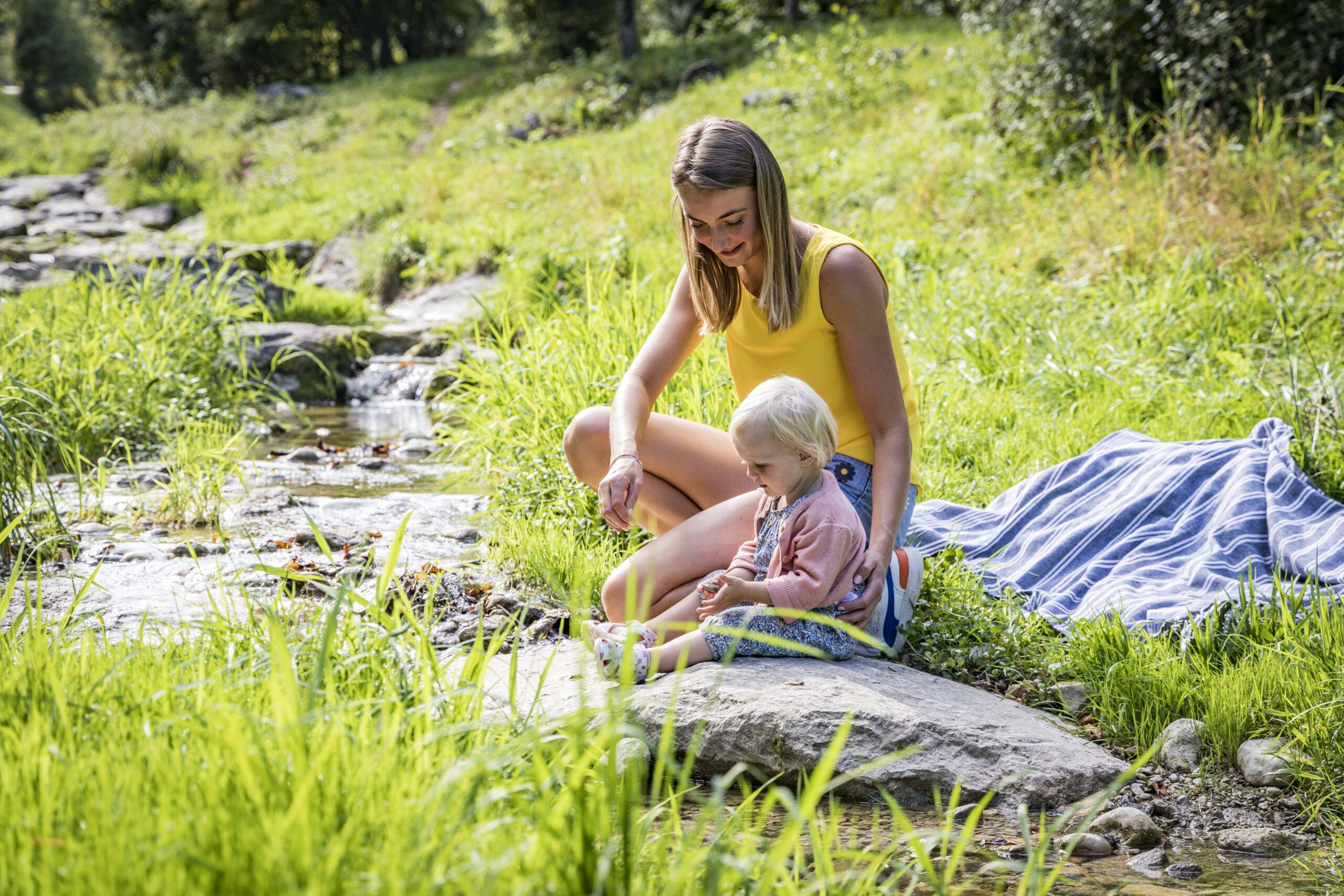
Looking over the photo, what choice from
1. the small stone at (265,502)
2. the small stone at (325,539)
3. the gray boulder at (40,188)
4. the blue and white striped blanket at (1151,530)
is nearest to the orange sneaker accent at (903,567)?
the blue and white striped blanket at (1151,530)

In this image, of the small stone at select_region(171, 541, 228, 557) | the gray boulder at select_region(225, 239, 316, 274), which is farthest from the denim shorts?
the gray boulder at select_region(225, 239, 316, 274)

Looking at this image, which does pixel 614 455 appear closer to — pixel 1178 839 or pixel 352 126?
pixel 1178 839

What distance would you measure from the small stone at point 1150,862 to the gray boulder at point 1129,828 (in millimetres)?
35

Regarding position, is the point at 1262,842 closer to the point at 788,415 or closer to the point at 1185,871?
the point at 1185,871

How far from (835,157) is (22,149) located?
15821 mm

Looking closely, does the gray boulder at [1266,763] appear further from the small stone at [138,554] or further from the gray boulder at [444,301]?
the gray boulder at [444,301]

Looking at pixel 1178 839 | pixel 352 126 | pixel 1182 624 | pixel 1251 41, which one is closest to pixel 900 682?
pixel 1178 839

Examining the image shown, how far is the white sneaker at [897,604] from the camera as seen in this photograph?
2.81 m

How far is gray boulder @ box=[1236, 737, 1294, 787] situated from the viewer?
2.31 metres

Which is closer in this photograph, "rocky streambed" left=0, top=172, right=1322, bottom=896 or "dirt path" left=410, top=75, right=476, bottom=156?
"rocky streambed" left=0, top=172, right=1322, bottom=896

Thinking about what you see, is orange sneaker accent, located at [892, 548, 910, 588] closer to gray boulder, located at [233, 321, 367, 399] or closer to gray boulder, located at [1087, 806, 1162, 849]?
gray boulder, located at [1087, 806, 1162, 849]

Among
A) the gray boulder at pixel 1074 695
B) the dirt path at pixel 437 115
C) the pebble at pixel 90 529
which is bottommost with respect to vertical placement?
the gray boulder at pixel 1074 695

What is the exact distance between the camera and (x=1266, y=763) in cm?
234

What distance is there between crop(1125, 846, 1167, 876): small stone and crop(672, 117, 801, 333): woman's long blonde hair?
5.07ft
